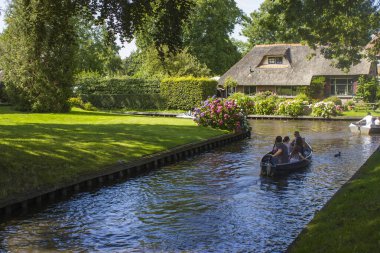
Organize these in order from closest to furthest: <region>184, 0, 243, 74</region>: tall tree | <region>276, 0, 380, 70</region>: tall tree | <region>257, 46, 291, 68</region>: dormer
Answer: <region>276, 0, 380, 70</region>: tall tree → <region>257, 46, 291, 68</region>: dormer → <region>184, 0, 243, 74</region>: tall tree

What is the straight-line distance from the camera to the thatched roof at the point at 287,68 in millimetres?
58094

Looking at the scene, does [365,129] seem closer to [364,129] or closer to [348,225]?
[364,129]

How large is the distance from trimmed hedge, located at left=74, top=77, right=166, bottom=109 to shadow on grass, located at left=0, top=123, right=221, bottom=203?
28486mm

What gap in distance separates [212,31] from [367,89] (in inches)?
1073

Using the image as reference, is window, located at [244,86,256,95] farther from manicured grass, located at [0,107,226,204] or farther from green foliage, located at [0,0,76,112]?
manicured grass, located at [0,107,226,204]

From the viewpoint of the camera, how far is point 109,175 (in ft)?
60.7

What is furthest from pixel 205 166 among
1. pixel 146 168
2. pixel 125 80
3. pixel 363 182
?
pixel 125 80

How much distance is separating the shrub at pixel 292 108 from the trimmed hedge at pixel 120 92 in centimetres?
1666

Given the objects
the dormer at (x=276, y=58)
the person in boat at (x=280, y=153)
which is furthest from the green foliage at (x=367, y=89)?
the person in boat at (x=280, y=153)

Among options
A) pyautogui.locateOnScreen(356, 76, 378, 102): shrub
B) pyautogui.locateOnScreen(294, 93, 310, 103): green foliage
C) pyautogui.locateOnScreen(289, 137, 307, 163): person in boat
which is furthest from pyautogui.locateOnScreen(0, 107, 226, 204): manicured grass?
pyautogui.locateOnScreen(356, 76, 378, 102): shrub

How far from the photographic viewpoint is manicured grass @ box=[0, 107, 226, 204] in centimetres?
1602

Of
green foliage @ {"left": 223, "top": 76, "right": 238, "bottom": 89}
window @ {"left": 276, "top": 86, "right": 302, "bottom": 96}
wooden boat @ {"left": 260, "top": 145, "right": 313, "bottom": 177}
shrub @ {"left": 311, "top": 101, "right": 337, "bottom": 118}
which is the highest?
green foliage @ {"left": 223, "top": 76, "right": 238, "bottom": 89}

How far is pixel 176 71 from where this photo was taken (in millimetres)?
65688

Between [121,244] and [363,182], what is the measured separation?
810 cm
